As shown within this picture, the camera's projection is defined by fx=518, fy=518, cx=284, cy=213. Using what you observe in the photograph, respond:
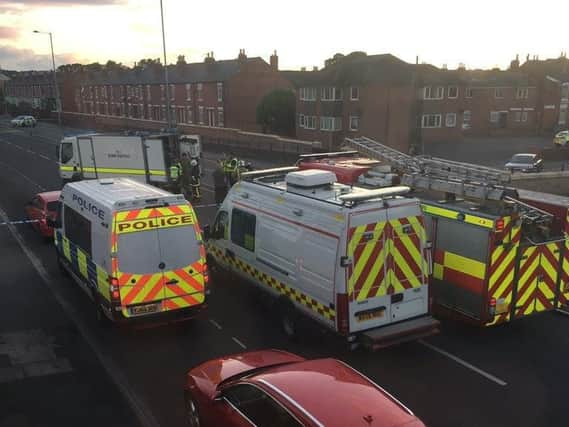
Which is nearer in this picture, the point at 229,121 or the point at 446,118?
the point at 446,118

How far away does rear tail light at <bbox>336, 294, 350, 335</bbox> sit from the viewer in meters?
8.16

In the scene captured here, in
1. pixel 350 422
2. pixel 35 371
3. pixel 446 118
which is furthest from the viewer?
pixel 446 118

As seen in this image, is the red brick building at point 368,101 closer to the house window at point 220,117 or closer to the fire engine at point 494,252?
the house window at point 220,117

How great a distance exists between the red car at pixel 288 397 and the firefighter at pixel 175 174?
1774 centimetres

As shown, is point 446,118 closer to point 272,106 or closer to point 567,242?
point 272,106

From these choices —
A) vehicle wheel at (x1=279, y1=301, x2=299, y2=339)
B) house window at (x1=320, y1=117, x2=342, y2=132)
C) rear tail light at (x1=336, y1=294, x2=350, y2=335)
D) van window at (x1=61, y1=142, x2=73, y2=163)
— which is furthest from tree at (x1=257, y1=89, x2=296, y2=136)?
rear tail light at (x1=336, y1=294, x2=350, y2=335)

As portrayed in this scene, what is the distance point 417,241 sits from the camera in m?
8.75

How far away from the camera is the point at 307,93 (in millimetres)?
52188

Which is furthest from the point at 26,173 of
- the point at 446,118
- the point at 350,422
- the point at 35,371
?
the point at 446,118

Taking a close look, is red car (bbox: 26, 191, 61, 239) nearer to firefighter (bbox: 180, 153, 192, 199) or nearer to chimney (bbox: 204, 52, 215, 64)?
firefighter (bbox: 180, 153, 192, 199)

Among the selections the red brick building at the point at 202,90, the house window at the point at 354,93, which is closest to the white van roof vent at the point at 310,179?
the house window at the point at 354,93

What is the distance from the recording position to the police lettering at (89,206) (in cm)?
948

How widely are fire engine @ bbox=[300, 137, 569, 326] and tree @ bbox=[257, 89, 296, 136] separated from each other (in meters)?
47.3

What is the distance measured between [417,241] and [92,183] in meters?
7.19
